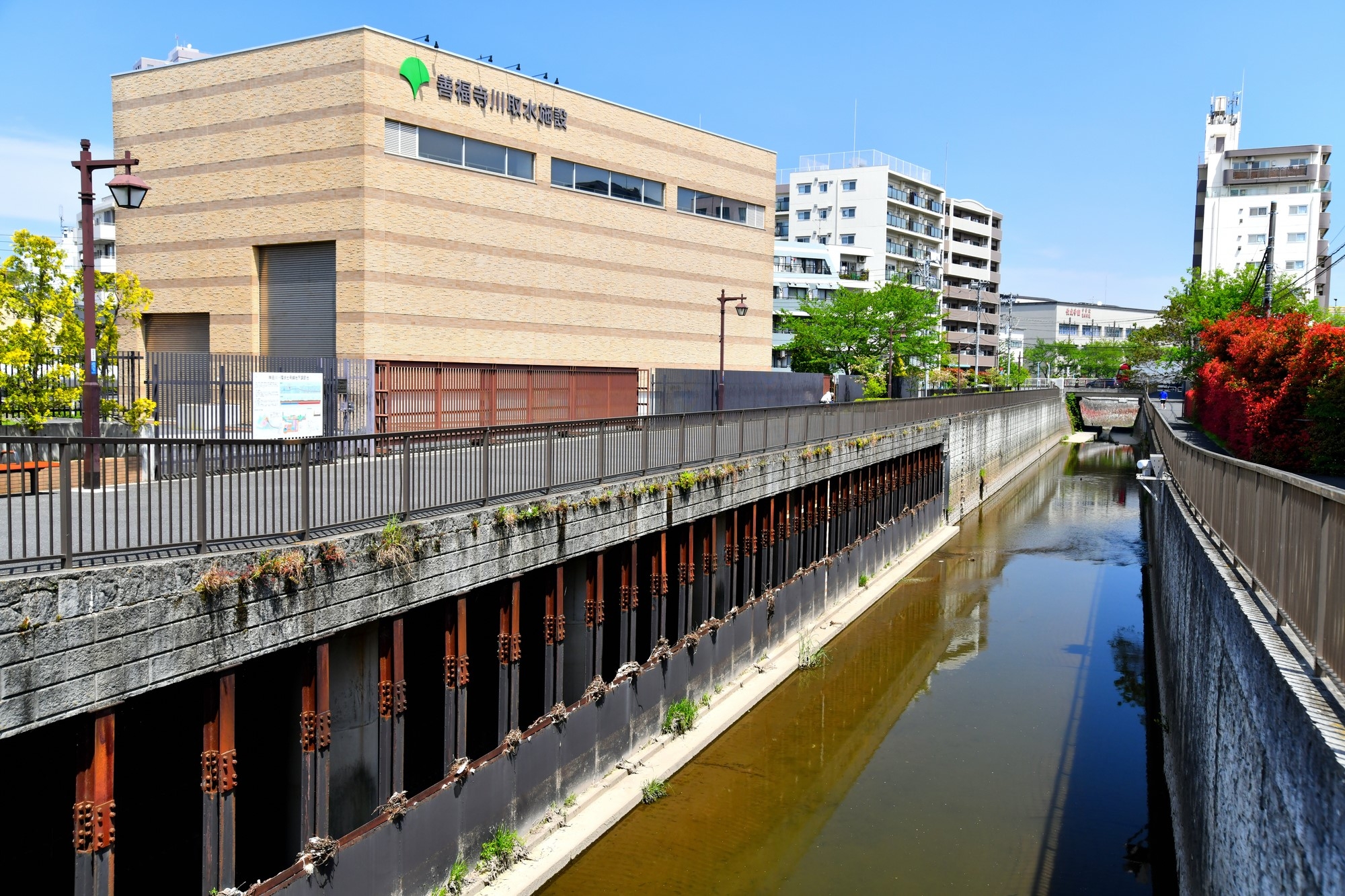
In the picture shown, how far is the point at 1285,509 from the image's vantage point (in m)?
8.56

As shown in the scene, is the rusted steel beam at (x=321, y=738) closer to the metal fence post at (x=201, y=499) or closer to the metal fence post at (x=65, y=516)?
the metal fence post at (x=201, y=499)

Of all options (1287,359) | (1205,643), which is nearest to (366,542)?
(1205,643)

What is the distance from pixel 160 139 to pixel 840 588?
23825 mm

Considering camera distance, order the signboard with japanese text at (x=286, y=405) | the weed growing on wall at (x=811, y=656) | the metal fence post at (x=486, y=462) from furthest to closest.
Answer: the weed growing on wall at (x=811, y=656) → the signboard with japanese text at (x=286, y=405) → the metal fence post at (x=486, y=462)

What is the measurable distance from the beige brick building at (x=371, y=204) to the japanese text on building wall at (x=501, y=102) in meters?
0.06

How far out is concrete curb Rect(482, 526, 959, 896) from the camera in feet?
41.5

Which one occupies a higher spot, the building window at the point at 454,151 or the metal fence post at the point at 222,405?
the building window at the point at 454,151

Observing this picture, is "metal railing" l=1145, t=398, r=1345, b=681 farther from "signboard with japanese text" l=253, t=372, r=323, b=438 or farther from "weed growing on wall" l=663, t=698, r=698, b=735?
"signboard with japanese text" l=253, t=372, r=323, b=438

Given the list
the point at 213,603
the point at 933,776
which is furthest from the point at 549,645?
the point at 933,776

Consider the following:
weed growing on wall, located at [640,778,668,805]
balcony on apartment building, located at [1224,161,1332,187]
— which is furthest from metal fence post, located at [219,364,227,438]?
balcony on apartment building, located at [1224,161,1332,187]

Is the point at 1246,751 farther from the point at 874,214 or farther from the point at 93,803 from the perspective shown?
the point at 874,214

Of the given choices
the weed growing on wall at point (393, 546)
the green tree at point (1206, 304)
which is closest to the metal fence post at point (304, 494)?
the weed growing on wall at point (393, 546)

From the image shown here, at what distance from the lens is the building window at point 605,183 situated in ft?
110

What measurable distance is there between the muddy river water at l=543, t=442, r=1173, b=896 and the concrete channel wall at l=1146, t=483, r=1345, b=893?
162 cm
